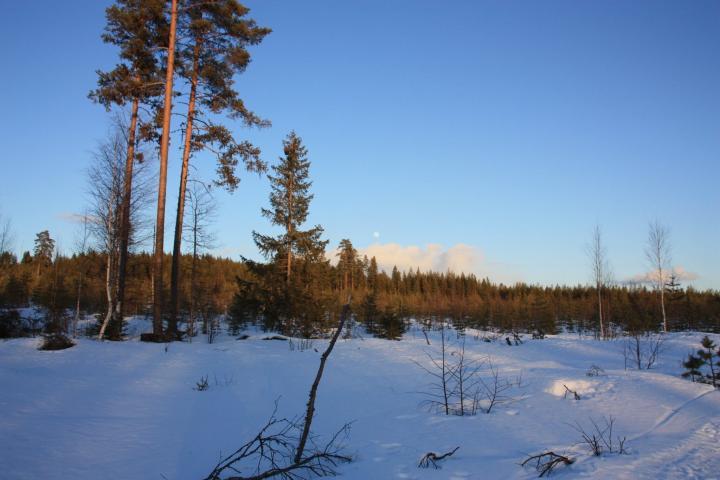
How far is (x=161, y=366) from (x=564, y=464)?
742 centimetres

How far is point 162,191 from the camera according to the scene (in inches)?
495

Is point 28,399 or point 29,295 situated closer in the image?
point 28,399

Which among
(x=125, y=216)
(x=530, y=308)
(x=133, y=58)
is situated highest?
(x=133, y=58)

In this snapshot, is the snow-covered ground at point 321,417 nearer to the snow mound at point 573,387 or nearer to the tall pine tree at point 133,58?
the snow mound at point 573,387

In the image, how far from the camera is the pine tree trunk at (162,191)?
12180 mm

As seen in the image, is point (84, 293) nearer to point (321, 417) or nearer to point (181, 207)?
point (181, 207)

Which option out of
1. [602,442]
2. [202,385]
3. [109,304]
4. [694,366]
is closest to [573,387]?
[602,442]

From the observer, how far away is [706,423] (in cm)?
440

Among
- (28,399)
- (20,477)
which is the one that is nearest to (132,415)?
(28,399)

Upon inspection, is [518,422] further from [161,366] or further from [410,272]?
[410,272]

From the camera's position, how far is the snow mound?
6109mm

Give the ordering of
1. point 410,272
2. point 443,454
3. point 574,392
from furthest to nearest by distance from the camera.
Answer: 1. point 410,272
2. point 574,392
3. point 443,454

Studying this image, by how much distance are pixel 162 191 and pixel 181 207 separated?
1079 millimetres

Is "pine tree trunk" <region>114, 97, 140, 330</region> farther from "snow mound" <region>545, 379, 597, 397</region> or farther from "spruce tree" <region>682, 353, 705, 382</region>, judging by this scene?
"spruce tree" <region>682, 353, 705, 382</region>
